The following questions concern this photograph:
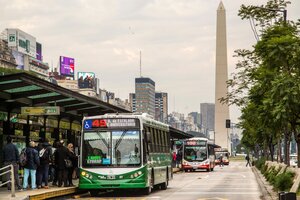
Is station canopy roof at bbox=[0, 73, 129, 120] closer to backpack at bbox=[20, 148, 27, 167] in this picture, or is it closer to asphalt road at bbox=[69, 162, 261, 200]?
backpack at bbox=[20, 148, 27, 167]

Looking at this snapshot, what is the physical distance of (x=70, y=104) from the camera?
96.1ft

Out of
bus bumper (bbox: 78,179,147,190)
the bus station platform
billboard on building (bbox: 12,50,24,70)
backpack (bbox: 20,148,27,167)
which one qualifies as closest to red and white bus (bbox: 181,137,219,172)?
the bus station platform

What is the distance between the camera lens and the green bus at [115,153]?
24344mm

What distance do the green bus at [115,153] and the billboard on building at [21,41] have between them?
14279 cm

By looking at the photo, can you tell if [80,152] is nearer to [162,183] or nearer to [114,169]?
[114,169]

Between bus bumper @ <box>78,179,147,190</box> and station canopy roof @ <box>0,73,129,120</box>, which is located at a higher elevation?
station canopy roof @ <box>0,73,129,120</box>

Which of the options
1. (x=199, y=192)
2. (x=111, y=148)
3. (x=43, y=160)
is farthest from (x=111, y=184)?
(x=199, y=192)

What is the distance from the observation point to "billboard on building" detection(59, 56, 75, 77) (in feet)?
564

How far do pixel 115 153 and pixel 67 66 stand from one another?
151m

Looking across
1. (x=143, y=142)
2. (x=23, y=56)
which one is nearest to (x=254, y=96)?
(x=143, y=142)


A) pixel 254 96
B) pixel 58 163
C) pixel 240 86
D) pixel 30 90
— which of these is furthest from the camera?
pixel 240 86

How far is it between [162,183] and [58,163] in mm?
5772

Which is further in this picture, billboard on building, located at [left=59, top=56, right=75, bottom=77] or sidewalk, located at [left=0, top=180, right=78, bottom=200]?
billboard on building, located at [left=59, top=56, right=75, bottom=77]

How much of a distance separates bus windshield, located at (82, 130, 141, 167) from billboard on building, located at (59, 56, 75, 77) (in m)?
147
